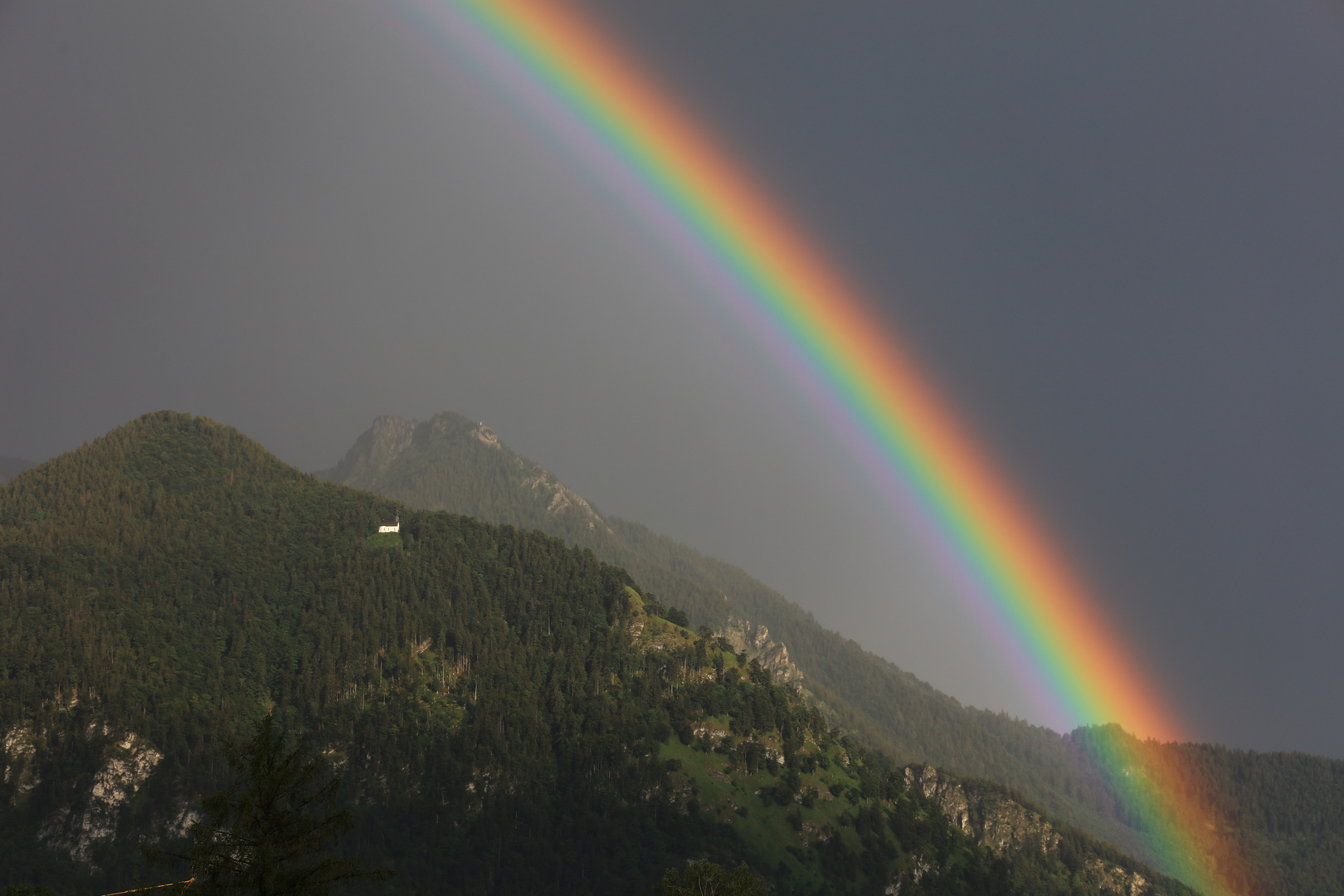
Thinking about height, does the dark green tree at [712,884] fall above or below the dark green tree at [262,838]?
above

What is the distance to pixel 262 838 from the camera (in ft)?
220

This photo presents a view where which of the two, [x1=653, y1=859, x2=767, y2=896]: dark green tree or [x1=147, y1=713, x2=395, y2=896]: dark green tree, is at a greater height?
[x1=653, y1=859, x2=767, y2=896]: dark green tree

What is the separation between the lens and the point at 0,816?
650 feet

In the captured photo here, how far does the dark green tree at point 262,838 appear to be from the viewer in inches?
2621

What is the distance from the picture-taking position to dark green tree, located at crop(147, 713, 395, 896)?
218ft

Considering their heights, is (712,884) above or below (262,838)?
above

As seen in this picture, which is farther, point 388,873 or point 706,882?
point 706,882

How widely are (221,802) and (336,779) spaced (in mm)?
8049

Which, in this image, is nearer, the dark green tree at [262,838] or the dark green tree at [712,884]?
the dark green tree at [262,838]

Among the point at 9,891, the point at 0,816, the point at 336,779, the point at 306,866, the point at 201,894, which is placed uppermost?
the point at 336,779

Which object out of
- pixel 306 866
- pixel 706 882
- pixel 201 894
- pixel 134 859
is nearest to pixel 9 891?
pixel 201 894

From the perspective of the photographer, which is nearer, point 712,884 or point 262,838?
point 262,838

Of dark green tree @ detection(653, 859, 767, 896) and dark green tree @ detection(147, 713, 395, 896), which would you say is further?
dark green tree @ detection(653, 859, 767, 896)

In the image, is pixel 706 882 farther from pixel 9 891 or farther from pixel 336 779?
pixel 9 891
